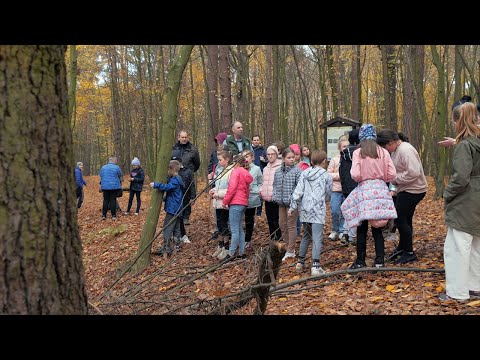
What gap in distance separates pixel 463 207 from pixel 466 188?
0.66 ft

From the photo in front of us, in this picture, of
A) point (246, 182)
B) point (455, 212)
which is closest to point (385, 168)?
point (455, 212)

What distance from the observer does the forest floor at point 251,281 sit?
3.52 metres

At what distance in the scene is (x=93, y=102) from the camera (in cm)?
2898

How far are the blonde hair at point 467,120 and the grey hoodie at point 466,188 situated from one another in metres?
0.08

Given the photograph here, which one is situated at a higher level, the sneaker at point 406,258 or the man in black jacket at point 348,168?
the man in black jacket at point 348,168

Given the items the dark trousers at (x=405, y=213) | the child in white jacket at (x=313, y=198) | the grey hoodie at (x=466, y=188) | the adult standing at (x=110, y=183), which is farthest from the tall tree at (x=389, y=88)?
the adult standing at (x=110, y=183)

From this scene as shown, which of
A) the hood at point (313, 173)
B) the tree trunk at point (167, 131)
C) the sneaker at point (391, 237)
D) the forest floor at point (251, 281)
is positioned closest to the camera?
the forest floor at point (251, 281)

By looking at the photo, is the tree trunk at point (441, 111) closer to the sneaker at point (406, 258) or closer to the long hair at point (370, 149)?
the sneaker at point (406, 258)

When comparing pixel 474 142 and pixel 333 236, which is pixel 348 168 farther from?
pixel 474 142

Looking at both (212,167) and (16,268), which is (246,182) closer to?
(212,167)

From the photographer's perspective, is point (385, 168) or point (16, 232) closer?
point (16, 232)

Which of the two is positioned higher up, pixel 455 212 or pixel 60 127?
pixel 60 127
